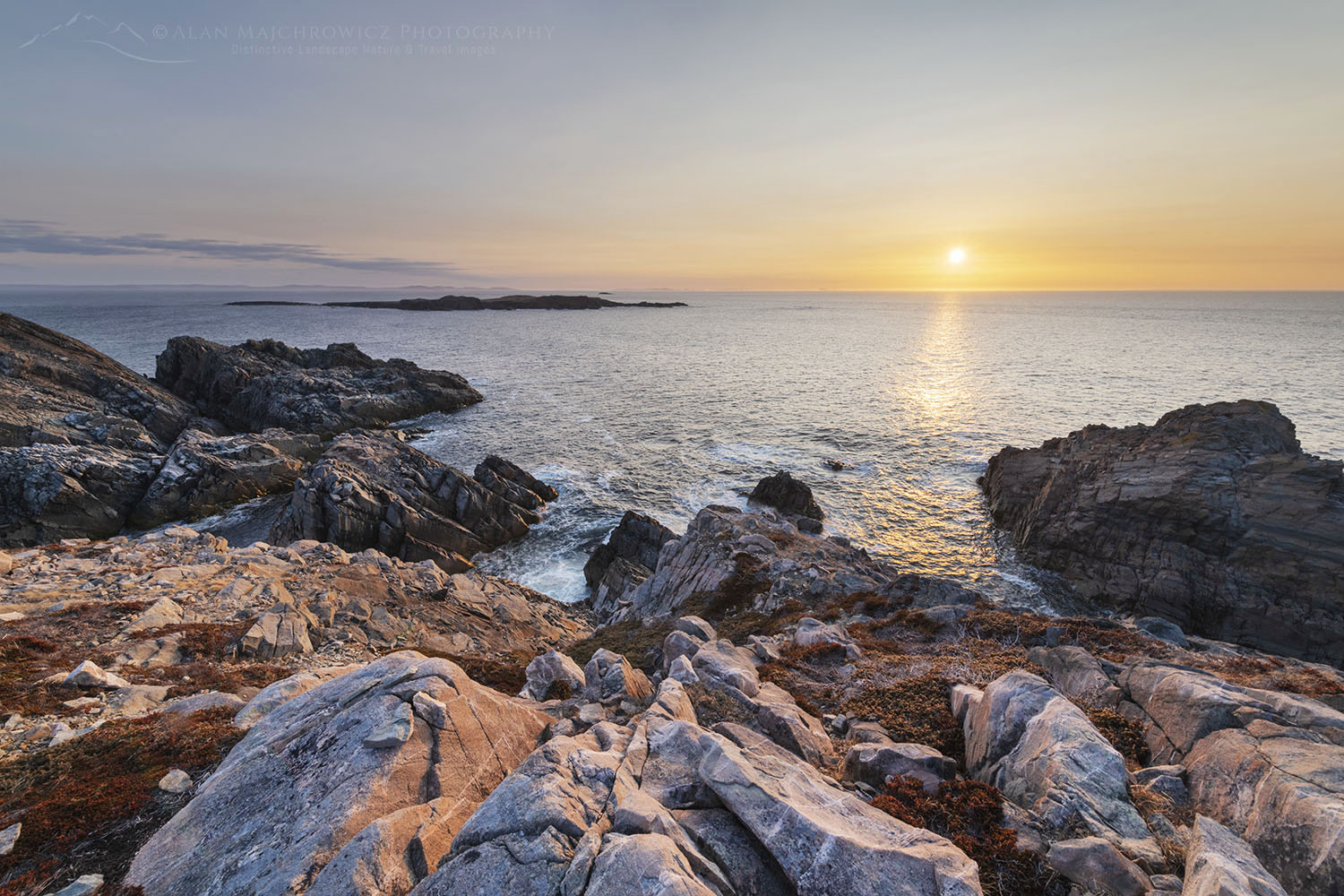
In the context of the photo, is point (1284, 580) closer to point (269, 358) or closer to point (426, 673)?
point (426, 673)

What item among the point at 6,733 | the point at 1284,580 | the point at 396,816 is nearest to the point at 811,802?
the point at 396,816

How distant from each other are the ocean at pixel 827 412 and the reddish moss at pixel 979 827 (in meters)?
25.2

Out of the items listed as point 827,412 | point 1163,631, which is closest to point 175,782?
point 1163,631

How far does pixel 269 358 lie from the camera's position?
74812mm

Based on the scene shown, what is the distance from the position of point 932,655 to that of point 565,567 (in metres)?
24.2

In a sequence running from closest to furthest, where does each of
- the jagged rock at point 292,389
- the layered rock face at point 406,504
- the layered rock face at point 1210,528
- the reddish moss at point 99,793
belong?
the reddish moss at point 99,793 → the layered rock face at point 1210,528 → the layered rock face at point 406,504 → the jagged rock at point 292,389

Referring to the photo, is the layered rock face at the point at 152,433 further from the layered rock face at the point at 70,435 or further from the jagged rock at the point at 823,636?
the jagged rock at the point at 823,636

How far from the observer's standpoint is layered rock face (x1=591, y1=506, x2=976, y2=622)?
869 inches

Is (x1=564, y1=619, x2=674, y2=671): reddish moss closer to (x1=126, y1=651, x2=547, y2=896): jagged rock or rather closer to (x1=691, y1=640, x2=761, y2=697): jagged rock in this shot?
(x1=691, y1=640, x2=761, y2=697): jagged rock

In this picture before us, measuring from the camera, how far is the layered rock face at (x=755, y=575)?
22.1 metres

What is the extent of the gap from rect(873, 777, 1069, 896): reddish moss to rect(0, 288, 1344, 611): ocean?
25175mm

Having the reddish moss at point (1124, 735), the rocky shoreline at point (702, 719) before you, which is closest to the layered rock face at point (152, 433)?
the rocky shoreline at point (702, 719)

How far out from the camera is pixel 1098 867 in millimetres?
6293

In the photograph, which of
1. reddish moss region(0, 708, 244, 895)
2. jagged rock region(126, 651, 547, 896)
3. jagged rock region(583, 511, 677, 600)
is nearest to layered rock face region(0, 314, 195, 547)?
jagged rock region(583, 511, 677, 600)
